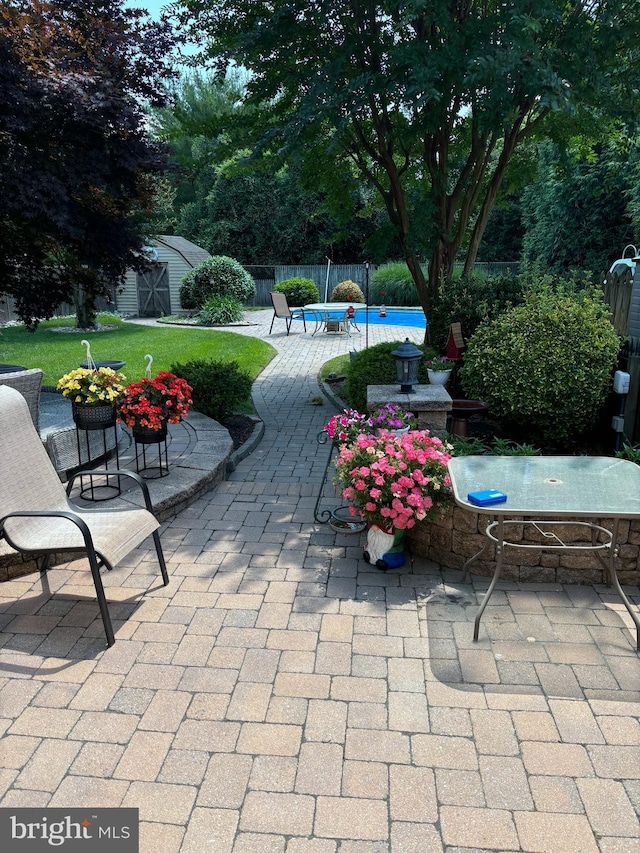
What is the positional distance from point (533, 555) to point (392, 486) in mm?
1001

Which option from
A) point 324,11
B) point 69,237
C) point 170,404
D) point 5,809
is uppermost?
point 324,11

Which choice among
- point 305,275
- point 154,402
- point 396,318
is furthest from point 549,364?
point 305,275

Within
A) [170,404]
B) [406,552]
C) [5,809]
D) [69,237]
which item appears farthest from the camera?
[69,237]

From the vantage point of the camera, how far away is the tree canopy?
18.1 ft

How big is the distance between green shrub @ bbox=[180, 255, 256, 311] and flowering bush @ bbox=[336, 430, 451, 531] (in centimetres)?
1841

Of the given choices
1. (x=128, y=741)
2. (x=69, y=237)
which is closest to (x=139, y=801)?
(x=128, y=741)

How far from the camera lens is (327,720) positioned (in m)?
2.68

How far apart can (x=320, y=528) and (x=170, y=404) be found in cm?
168

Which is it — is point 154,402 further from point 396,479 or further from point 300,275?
point 300,275

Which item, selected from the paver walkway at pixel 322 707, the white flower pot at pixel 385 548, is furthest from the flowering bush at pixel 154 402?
the white flower pot at pixel 385 548

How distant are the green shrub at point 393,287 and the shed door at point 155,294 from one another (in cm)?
831

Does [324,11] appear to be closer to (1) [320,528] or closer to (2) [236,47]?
(2) [236,47]

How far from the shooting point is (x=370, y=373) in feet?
23.6

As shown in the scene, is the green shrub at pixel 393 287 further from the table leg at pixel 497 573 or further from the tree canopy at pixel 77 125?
the table leg at pixel 497 573
